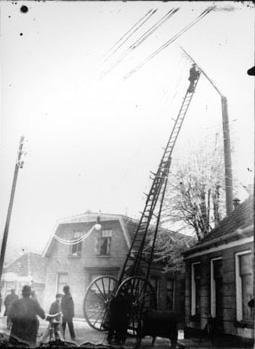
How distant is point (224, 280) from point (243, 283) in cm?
78

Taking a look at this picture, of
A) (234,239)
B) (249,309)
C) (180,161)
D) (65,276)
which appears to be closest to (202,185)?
(180,161)

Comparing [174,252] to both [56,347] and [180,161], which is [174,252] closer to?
[180,161]

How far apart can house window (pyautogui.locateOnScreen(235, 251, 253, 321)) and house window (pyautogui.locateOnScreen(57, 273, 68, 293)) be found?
6126 millimetres

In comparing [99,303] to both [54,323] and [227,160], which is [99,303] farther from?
[227,160]

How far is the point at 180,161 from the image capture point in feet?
34.5

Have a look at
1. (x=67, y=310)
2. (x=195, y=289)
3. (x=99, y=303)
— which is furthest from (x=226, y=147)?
(x=99, y=303)

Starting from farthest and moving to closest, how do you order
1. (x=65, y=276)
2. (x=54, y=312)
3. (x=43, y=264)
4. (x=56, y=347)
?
(x=43, y=264) < (x=65, y=276) < (x=54, y=312) < (x=56, y=347)

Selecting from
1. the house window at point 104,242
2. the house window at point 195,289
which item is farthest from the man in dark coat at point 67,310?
the house window at point 104,242

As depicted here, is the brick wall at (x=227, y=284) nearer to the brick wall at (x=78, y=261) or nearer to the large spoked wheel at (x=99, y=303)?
the large spoked wheel at (x=99, y=303)

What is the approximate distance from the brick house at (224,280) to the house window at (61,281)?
4.03 m

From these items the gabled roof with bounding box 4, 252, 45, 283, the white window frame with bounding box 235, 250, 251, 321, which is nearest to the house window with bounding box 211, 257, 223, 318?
the white window frame with bounding box 235, 250, 251, 321

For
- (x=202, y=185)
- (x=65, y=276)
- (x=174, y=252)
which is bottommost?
(x=65, y=276)

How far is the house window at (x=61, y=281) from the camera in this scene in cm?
1067

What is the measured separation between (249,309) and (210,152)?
4096 millimetres
